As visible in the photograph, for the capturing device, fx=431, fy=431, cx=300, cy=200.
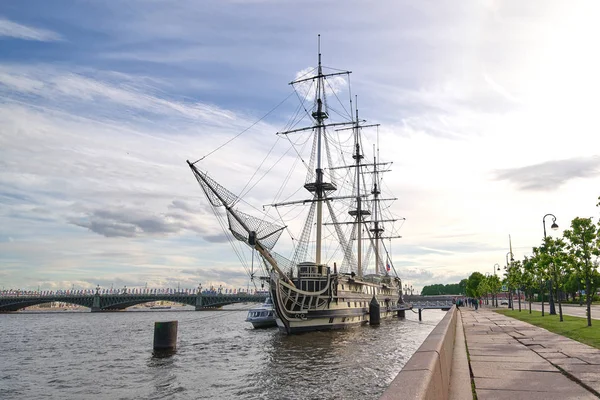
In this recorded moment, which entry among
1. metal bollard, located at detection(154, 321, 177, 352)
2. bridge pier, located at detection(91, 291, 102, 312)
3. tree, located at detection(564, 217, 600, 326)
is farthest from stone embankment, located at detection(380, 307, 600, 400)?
bridge pier, located at detection(91, 291, 102, 312)

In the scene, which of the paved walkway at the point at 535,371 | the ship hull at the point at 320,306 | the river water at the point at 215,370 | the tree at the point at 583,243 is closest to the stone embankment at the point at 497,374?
the paved walkway at the point at 535,371

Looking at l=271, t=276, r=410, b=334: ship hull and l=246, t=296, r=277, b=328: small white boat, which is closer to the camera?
l=271, t=276, r=410, b=334: ship hull

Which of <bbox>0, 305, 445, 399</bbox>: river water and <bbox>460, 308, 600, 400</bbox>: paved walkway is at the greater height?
<bbox>460, 308, 600, 400</bbox>: paved walkway

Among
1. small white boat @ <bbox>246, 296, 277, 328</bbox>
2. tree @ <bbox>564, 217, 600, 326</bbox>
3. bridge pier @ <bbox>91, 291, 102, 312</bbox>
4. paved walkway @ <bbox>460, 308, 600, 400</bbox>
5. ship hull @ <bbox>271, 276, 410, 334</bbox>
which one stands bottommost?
bridge pier @ <bbox>91, 291, 102, 312</bbox>

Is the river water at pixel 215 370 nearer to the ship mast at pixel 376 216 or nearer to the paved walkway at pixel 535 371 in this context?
the paved walkway at pixel 535 371

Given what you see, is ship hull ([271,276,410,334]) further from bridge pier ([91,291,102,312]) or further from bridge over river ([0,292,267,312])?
bridge pier ([91,291,102,312])

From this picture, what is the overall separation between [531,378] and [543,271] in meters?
42.0

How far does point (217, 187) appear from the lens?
45.4m

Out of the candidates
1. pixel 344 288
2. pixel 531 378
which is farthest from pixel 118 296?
pixel 531 378

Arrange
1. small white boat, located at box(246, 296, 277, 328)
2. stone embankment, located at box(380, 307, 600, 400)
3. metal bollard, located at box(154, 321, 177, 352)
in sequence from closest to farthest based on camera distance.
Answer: stone embankment, located at box(380, 307, 600, 400) < metal bollard, located at box(154, 321, 177, 352) < small white boat, located at box(246, 296, 277, 328)

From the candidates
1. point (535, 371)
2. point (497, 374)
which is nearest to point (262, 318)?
point (535, 371)

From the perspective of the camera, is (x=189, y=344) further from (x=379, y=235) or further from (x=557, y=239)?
(x=379, y=235)

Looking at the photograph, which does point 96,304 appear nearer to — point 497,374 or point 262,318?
point 262,318

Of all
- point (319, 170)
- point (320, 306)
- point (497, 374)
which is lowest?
point (320, 306)
